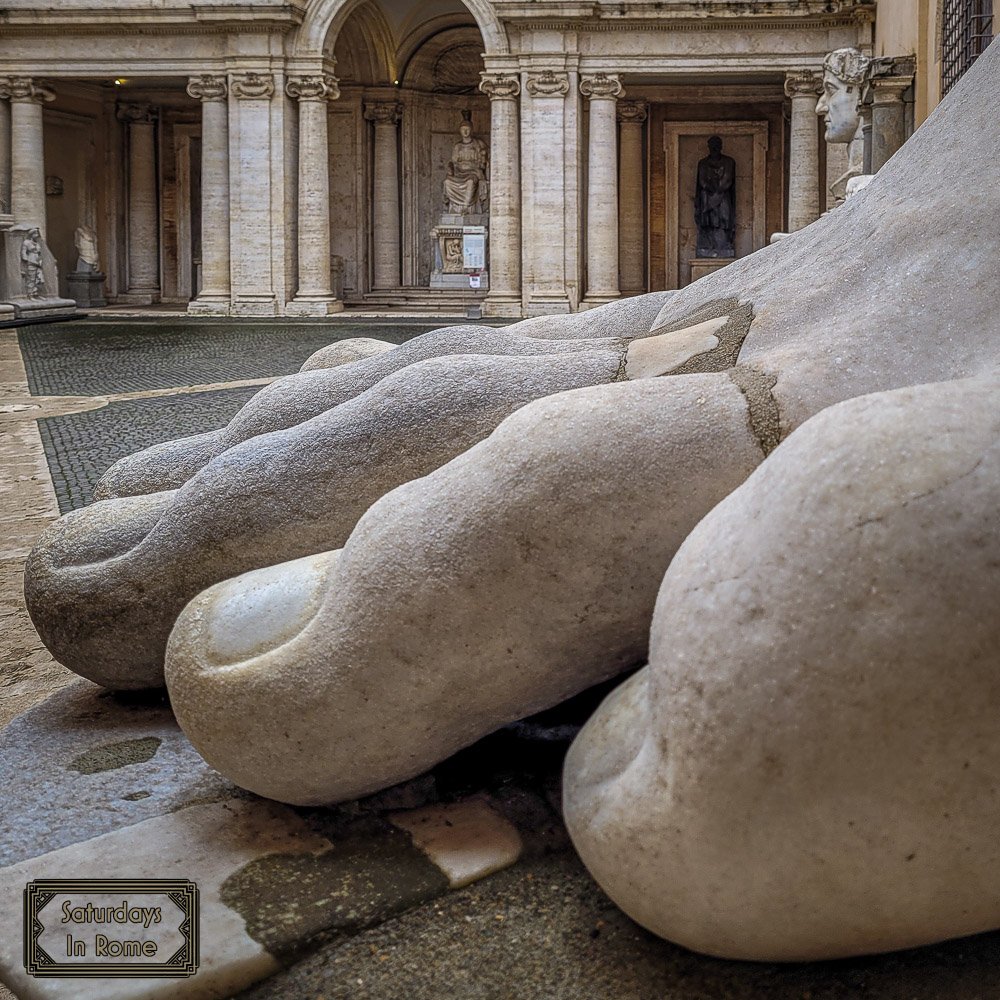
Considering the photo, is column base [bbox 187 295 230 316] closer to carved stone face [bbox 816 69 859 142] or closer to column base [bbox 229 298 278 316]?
column base [bbox 229 298 278 316]

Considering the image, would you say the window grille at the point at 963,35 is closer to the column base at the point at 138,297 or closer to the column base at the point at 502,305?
the column base at the point at 502,305

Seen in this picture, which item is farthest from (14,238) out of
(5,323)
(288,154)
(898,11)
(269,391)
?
(269,391)

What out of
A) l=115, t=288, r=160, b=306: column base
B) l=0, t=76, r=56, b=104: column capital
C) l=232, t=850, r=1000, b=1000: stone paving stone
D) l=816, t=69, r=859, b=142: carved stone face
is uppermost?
l=0, t=76, r=56, b=104: column capital

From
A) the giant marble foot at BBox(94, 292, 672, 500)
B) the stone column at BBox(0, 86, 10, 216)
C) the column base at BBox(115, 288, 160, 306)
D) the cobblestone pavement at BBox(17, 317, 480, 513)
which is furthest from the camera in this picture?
the column base at BBox(115, 288, 160, 306)

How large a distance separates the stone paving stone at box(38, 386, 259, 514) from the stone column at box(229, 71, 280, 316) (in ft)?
30.8

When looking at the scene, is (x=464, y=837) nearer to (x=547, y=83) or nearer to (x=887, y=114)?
(x=887, y=114)

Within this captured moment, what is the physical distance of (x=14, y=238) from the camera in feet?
56.6

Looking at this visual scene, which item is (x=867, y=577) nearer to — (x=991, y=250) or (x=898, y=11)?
(x=991, y=250)

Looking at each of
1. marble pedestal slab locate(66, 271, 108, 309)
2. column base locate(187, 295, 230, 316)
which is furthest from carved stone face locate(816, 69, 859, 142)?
marble pedestal slab locate(66, 271, 108, 309)

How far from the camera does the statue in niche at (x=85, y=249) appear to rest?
21266 millimetres

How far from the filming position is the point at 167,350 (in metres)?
12.6

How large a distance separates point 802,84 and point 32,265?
10.6m

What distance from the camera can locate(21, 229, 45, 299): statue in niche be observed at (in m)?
17.5

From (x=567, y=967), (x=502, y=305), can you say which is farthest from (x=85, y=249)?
(x=567, y=967)
